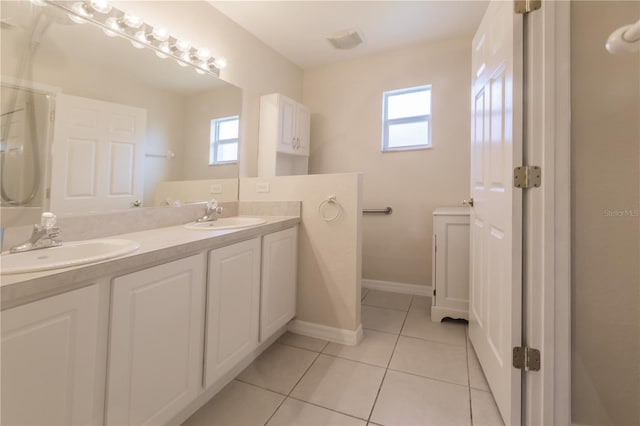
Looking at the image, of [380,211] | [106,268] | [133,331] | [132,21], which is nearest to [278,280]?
[133,331]

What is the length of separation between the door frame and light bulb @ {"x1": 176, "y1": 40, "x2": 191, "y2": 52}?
204 centimetres

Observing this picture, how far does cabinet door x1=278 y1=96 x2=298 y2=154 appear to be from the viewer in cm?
275

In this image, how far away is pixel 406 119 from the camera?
2.97 m

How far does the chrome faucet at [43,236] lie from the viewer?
3.35 ft

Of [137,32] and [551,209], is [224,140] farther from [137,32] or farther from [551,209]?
[551,209]

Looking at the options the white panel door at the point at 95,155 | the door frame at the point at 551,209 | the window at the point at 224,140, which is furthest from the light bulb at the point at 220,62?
the door frame at the point at 551,209

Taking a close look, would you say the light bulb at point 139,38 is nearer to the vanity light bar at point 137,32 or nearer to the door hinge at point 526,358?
the vanity light bar at point 137,32

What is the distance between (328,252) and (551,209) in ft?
4.24

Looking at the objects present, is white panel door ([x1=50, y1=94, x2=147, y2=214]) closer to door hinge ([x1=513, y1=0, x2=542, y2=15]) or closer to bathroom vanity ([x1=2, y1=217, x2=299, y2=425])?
bathroom vanity ([x1=2, y1=217, x2=299, y2=425])

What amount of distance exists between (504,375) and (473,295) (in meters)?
0.61

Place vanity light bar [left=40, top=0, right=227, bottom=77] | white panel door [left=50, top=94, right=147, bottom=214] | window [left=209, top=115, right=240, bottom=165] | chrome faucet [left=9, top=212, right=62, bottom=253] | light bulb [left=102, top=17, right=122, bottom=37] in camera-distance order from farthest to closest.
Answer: window [left=209, top=115, right=240, bottom=165], light bulb [left=102, top=17, right=122, bottom=37], vanity light bar [left=40, top=0, right=227, bottom=77], white panel door [left=50, top=94, right=147, bottom=214], chrome faucet [left=9, top=212, right=62, bottom=253]

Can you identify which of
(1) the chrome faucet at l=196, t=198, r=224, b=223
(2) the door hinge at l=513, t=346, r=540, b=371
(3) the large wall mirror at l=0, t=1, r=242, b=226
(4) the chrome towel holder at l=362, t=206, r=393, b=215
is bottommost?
(2) the door hinge at l=513, t=346, r=540, b=371

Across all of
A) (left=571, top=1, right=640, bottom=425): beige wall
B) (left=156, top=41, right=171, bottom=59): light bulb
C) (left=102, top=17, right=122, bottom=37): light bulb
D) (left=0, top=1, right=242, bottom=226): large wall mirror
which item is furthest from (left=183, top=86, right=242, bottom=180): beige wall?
(left=571, top=1, right=640, bottom=425): beige wall

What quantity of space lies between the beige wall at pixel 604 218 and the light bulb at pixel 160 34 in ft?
7.11
